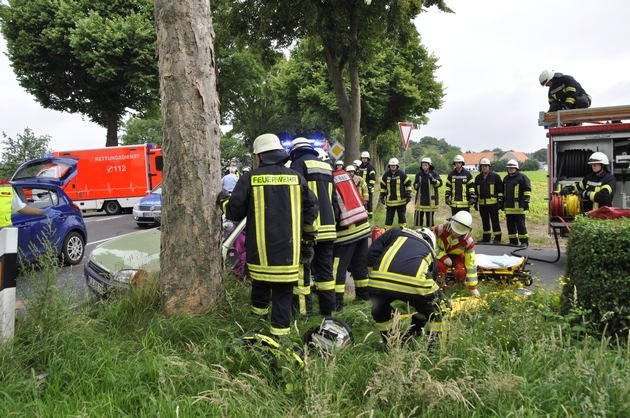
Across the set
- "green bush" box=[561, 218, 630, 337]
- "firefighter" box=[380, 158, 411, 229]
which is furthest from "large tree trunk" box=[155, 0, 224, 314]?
"firefighter" box=[380, 158, 411, 229]

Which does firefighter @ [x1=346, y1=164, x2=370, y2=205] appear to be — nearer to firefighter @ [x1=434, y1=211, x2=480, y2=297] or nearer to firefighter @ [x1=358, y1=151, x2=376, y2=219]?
firefighter @ [x1=358, y1=151, x2=376, y2=219]

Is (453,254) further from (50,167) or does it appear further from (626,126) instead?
(50,167)

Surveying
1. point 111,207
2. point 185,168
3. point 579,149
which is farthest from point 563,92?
point 111,207

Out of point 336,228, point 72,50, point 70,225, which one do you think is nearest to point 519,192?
point 336,228

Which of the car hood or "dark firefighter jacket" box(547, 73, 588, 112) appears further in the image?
"dark firefighter jacket" box(547, 73, 588, 112)

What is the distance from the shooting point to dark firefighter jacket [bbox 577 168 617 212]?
7.08 meters

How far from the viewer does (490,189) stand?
9.90 metres

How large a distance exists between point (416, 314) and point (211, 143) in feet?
7.42

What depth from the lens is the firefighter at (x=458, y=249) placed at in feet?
16.3

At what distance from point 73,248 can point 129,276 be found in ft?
14.4

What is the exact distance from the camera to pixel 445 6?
39.9 ft

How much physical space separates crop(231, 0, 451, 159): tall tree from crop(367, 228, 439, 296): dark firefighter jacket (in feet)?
29.2

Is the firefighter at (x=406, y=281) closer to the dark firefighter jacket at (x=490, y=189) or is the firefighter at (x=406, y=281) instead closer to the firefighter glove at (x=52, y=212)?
the firefighter glove at (x=52, y=212)

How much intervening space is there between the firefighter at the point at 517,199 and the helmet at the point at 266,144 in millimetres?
7152
